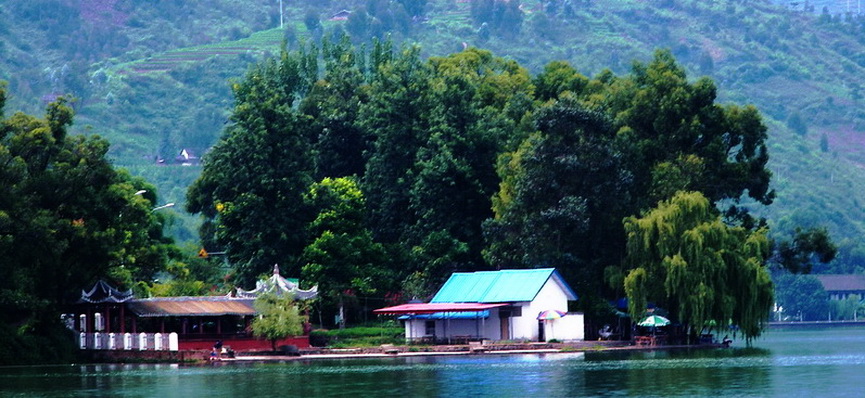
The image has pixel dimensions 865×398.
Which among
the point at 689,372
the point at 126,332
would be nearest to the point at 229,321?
the point at 126,332

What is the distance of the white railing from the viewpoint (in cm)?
7806

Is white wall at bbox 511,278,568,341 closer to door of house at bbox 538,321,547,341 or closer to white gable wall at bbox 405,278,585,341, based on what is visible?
white gable wall at bbox 405,278,585,341

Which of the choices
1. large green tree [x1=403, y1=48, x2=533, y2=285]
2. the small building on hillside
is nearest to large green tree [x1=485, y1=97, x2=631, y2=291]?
the small building on hillside

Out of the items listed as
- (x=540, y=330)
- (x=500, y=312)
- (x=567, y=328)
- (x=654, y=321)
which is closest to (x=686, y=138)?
(x=654, y=321)

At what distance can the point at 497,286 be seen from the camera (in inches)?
3452

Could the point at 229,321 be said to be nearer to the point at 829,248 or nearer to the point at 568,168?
the point at 568,168

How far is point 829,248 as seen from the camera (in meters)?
91.1

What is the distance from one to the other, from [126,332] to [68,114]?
41.8 ft

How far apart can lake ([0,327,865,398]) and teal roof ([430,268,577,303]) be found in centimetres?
783

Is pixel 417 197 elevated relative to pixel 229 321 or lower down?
elevated

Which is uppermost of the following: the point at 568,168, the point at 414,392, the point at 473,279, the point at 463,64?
the point at 463,64

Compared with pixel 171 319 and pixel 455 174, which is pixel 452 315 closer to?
pixel 455 174

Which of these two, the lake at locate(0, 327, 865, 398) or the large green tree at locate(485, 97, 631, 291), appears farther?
the large green tree at locate(485, 97, 631, 291)

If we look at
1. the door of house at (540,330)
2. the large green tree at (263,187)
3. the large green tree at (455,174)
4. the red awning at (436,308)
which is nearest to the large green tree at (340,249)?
the large green tree at (263,187)
